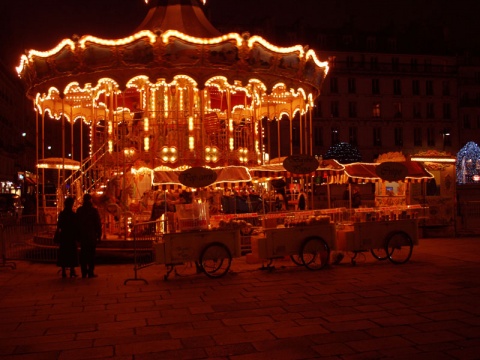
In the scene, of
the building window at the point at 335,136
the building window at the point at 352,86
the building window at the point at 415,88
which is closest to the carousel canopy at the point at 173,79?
the building window at the point at 335,136

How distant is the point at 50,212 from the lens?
2027 centimetres

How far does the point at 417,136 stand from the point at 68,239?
55.4 metres

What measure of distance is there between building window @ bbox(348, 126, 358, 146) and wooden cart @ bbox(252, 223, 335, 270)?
49.7 m

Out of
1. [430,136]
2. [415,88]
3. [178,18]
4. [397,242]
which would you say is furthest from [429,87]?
[397,242]

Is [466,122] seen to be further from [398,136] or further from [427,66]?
[398,136]

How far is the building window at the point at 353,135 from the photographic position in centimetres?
6091

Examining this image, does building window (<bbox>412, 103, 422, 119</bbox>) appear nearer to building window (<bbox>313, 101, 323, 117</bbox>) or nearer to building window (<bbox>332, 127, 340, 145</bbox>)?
building window (<bbox>332, 127, 340, 145</bbox>)

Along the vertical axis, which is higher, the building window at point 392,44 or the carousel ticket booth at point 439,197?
the building window at point 392,44

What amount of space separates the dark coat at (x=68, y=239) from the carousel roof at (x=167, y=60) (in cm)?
471

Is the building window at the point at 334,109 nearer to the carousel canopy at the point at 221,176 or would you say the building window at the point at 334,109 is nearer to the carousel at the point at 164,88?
the carousel at the point at 164,88

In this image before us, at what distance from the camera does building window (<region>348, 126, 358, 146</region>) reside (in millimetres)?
60906

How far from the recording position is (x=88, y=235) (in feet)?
39.9

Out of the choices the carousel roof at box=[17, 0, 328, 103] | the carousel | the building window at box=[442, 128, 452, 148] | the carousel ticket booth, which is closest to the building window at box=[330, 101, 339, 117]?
the building window at box=[442, 128, 452, 148]

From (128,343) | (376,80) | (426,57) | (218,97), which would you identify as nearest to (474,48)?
(426,57)
